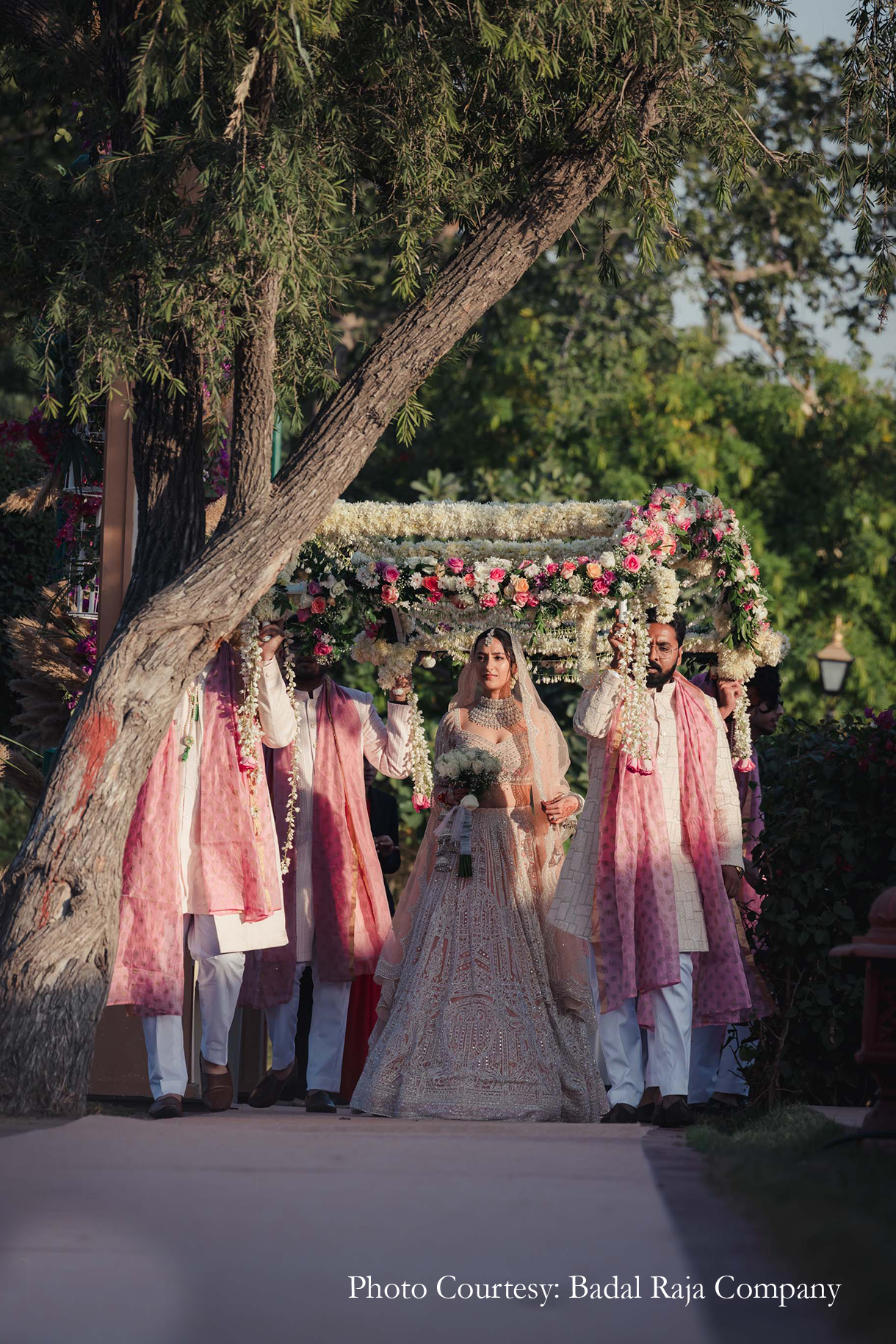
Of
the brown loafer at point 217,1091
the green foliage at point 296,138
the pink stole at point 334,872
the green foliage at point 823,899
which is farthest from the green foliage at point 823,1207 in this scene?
the green foliage at point 296,138

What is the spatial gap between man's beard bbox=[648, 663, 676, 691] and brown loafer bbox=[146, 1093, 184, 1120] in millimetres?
2875

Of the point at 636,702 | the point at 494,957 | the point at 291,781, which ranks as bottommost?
the point at 494,957

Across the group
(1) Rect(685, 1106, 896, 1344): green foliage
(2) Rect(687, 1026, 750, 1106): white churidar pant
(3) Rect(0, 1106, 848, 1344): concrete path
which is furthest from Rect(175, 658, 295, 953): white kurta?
(1) Rect(685, 1106, 896, 1344): green foliage

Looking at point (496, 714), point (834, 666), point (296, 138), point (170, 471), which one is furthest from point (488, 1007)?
point (834, 666)

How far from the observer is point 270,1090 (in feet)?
26.9

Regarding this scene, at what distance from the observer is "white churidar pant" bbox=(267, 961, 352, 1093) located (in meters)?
8.08

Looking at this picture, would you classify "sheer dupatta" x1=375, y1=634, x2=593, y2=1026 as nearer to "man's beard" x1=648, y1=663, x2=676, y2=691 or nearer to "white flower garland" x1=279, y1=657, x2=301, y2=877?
"man's beard" x1=648, y1=663, x2=676, y2=691

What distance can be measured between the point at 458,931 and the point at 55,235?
12.0 ft

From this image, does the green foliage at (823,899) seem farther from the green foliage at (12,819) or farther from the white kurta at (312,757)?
the green foliage at (12,819)

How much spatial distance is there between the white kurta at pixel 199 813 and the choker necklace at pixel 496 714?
3.33ft

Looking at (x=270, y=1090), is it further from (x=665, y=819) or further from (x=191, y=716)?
(x=665, y=819)

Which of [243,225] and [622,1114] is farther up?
[243,225]

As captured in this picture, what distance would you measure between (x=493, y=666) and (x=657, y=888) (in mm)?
1457

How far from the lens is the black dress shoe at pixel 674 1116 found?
699cm
